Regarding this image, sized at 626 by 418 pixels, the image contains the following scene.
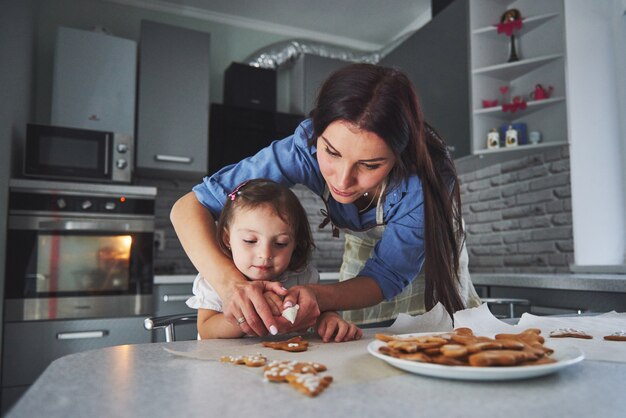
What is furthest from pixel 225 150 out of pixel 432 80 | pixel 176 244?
pixel 432 80

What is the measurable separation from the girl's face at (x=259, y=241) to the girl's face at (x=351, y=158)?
0.51ft

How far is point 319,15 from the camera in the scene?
393 cm

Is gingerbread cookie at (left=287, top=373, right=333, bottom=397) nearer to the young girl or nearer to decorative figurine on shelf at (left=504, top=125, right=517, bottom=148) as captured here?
the young girl

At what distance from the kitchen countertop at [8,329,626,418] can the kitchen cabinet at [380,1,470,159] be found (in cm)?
238

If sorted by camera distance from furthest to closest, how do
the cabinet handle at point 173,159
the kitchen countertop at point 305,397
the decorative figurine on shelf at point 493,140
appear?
the cabinet handle at point 173,159
the decorative figurine on shelf at point 493,140
the kitchen countertop at point 305,397

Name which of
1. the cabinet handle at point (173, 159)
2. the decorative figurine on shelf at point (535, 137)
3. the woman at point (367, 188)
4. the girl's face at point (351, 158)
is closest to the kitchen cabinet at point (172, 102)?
the cabinet handle at point (173, 159)

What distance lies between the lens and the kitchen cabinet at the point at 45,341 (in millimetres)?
2373

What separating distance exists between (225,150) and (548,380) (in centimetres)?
305

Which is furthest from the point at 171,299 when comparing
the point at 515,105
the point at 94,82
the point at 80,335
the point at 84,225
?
the point at 515,105

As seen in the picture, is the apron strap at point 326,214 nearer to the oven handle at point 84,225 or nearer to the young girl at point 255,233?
the young girl at point 255,233

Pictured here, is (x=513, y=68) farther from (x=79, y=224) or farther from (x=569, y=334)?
(x=79, y=224)

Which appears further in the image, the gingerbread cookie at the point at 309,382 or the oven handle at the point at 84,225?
the oven handle at the point at 84,225

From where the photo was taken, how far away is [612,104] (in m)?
2.51

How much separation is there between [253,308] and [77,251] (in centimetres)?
218
